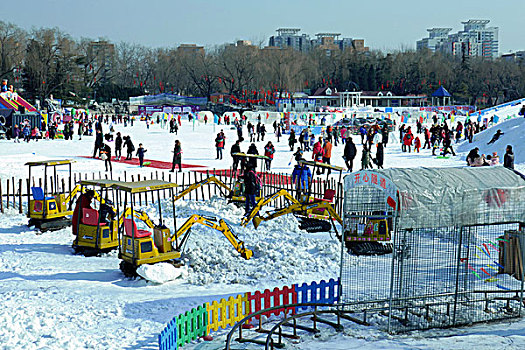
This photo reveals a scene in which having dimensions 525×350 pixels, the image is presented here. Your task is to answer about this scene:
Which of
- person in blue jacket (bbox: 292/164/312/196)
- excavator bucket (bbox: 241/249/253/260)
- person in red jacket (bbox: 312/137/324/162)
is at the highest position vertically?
person in red jacket (bbox: 312/137/324/162)

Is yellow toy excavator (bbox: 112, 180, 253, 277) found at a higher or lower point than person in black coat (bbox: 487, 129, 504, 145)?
lower

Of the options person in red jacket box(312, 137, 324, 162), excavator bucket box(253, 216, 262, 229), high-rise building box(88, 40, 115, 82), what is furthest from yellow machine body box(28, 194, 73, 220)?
high-rise building box(88, 40, 115, 82)

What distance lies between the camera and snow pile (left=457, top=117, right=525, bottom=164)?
2887 cm

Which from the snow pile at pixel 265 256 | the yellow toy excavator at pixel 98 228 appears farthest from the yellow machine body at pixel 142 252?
the yellow toy excavator at pixel 98 228

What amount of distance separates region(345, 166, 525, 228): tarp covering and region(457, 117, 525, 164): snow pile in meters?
19.7

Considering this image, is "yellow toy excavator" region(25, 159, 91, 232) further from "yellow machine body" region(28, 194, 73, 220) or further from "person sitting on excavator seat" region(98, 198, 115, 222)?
"person sitting on excavator seat" region(98, 198, 115, 222)

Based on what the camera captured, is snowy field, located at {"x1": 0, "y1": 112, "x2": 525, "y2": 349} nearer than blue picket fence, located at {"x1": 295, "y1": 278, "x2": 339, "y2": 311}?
Yes

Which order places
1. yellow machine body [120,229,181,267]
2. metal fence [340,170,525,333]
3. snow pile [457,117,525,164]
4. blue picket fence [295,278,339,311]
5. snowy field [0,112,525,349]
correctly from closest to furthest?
snowy field [0,112,525,349] → metal fence [340,170,525,333] → blue picket fence [295,278,339,311] → yellow machine body [120,229,181,267] → snow pile [457,117,525,164]

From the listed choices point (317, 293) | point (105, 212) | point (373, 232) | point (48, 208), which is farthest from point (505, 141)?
point (317, 293)

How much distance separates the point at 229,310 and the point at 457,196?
3.55m

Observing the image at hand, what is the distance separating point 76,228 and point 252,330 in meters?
5.73

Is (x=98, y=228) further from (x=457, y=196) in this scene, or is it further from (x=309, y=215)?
(x=457, y=196)

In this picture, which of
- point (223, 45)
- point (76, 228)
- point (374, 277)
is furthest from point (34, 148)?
point (223, 45)

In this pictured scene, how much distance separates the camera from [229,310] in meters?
8.46
